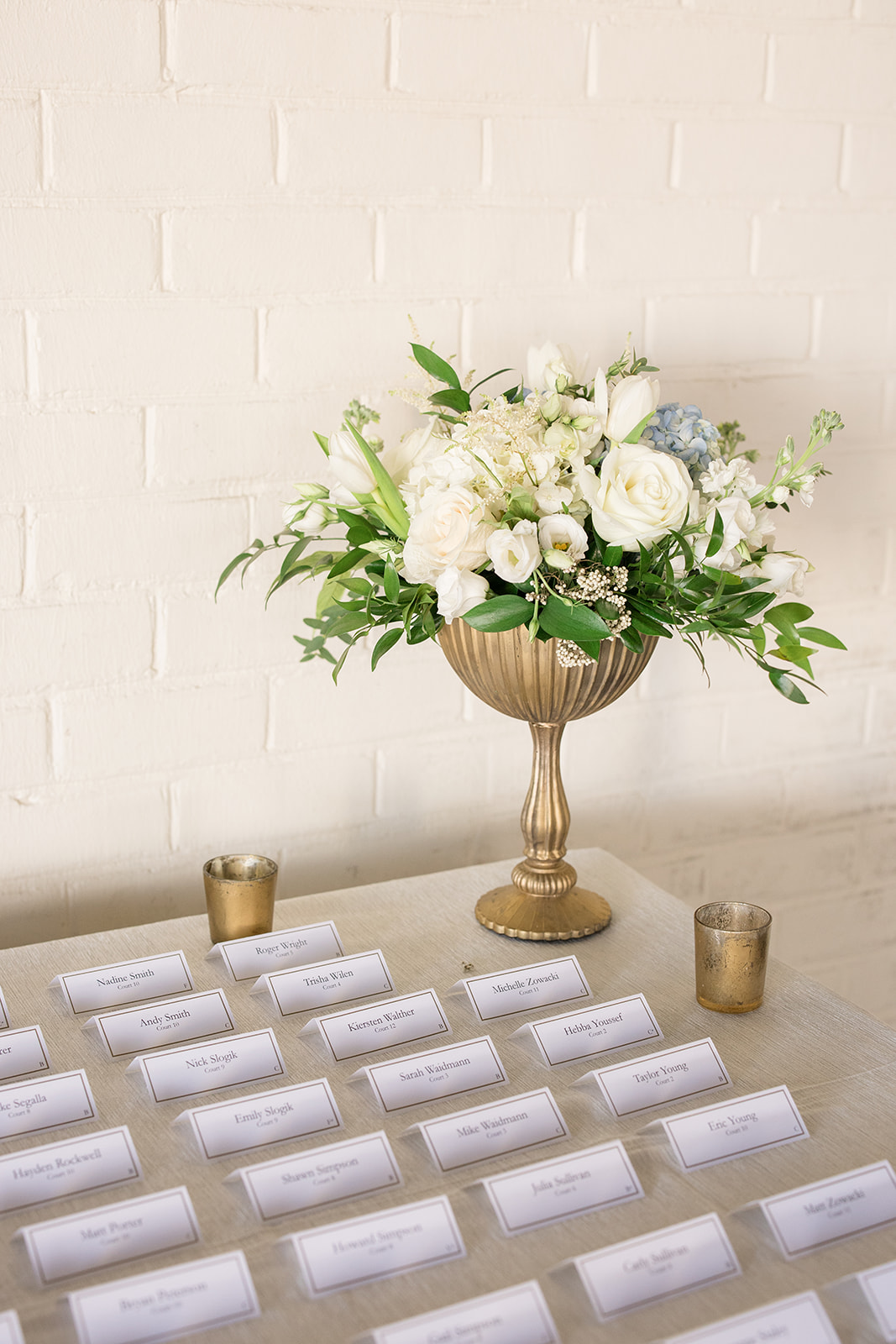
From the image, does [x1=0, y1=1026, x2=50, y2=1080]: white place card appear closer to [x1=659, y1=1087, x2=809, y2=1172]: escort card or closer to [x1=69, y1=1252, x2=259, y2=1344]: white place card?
[x1=69, y1=1252, x2=259, y2=1344]: white place card

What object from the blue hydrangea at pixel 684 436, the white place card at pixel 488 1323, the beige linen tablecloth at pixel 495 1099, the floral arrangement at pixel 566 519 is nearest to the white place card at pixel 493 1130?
the beige linen tablecloth at pixel 495 1099

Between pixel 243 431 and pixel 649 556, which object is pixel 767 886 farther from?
pixel 243 431

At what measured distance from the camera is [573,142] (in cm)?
128

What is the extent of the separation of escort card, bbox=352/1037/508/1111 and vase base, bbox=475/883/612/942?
0.70ft

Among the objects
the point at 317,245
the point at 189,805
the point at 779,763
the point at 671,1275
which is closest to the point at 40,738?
the point at 189,805

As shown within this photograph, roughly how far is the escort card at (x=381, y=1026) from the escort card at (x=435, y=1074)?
0.12ft

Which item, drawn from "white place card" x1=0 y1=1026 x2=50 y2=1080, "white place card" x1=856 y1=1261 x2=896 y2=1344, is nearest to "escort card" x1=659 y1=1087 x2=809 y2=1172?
"white place card" x1=856 y1=1261 x2=896 y2=1344

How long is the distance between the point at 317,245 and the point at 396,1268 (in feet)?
3.00

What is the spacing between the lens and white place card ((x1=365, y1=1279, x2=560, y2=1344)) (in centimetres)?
65


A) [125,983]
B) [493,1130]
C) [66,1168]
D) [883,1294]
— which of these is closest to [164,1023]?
[125,983]

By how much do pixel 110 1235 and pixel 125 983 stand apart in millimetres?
301

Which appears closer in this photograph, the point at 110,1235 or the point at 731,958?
the point at 110,1235

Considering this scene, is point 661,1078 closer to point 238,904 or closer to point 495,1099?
point 495,1099

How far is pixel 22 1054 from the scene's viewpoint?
90 cm
